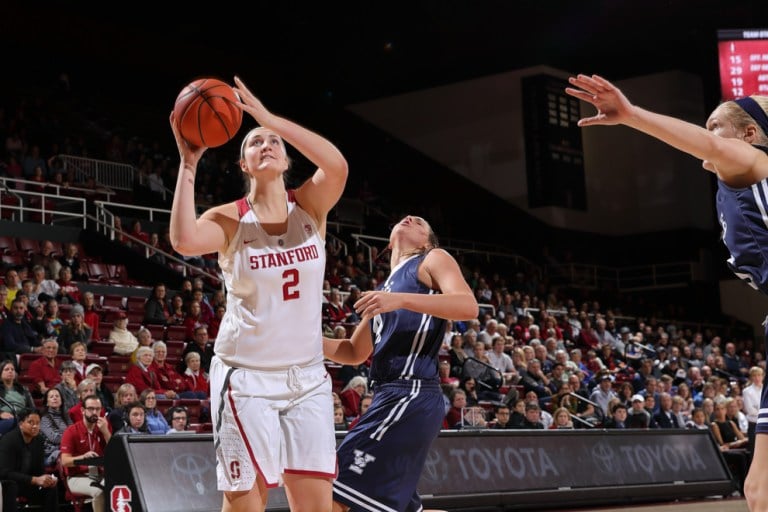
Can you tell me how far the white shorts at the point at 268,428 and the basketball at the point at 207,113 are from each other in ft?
2.91

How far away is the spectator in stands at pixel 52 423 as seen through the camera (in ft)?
31.9

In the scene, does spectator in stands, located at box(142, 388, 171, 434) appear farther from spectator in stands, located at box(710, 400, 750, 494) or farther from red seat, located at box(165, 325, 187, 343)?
spectator in stands, located at box(710, 400, 750, 494)

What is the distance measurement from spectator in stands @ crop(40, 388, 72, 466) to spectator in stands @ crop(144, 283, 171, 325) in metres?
3.57

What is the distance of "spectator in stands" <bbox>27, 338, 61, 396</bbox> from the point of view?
10844 mm

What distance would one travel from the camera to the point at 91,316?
1259cm

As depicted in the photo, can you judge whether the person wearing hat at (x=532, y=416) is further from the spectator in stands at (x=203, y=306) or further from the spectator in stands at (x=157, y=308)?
Result: the spectator in stands at (x=157, y=308)

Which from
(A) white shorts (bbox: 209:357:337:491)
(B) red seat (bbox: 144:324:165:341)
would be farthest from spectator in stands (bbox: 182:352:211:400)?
(A) white shorts (bbox: 209:357:337:491)

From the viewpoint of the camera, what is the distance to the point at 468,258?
24.1m

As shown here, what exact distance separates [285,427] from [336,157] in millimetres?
1016

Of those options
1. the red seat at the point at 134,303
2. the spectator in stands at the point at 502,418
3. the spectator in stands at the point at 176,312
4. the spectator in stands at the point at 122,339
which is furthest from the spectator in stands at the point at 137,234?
the spectator in stands at the point at 502,418

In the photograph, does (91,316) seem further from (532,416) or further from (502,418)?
(532,416)

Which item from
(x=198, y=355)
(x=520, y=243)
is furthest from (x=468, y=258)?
(x=198, y=355)

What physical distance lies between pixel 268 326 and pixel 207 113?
2.83ft

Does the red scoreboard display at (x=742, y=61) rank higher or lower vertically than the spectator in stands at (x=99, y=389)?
higher
